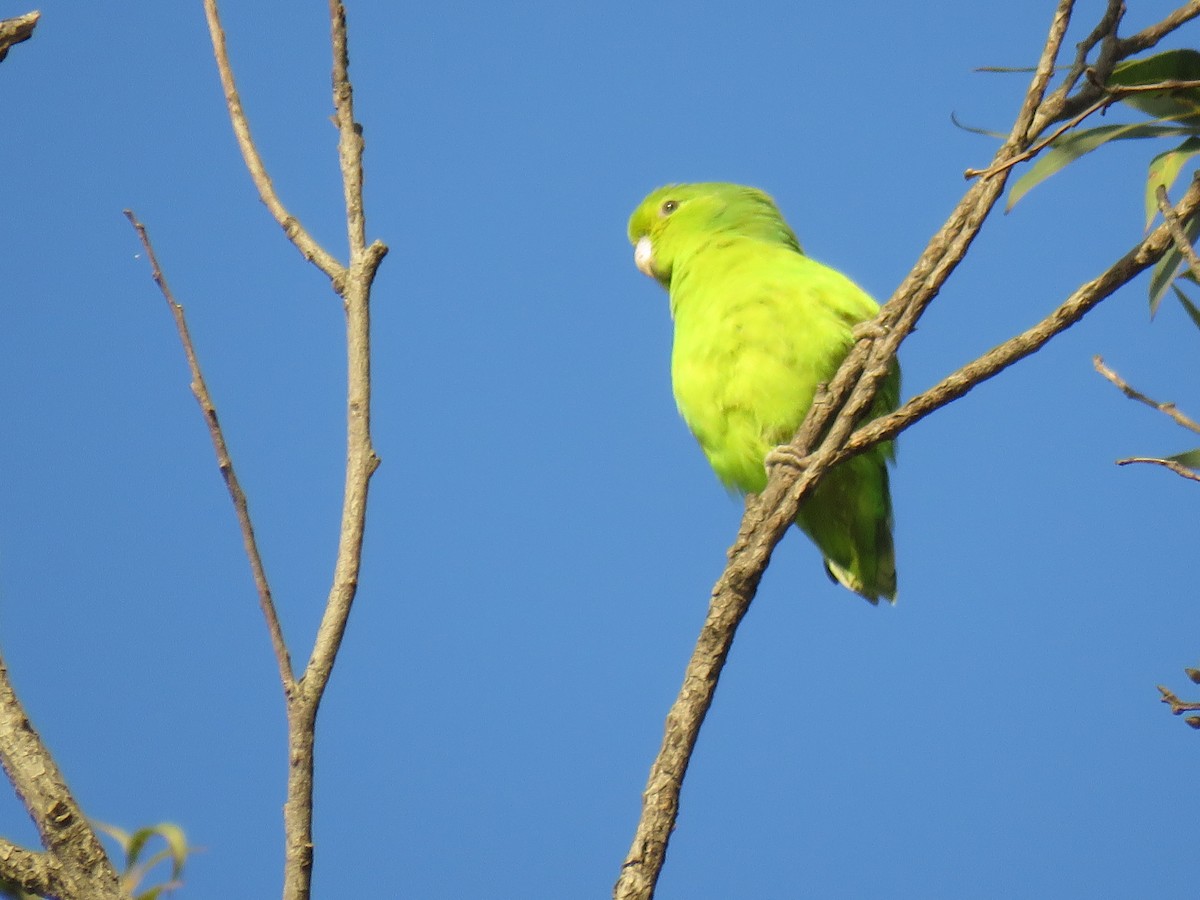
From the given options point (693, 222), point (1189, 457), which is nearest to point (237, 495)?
point (1189, 457)

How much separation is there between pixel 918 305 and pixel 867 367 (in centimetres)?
13

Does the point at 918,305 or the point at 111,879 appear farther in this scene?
the point at 918,305

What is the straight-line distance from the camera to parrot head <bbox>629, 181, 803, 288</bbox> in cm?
393

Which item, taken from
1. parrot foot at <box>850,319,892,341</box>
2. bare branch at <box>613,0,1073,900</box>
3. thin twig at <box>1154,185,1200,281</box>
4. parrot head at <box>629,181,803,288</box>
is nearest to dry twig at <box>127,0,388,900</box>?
bare branch at <box>613,0,1073,900</box>

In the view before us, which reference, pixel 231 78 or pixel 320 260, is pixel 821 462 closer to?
pixel 320 260

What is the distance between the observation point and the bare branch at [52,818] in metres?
1.37

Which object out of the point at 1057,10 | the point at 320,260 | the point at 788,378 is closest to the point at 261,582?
the point at 320,260

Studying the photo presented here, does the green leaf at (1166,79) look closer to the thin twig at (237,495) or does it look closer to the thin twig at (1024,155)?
the thin twig at (1024,155)

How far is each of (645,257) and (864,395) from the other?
234 centimetres

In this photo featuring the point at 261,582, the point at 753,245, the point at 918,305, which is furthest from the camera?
the point at 753,245

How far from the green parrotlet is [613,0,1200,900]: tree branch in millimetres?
1054

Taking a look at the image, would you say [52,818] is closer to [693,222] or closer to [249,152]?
[249,152]

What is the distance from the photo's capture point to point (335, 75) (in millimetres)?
1890

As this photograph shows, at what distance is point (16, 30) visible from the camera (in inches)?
69.4
